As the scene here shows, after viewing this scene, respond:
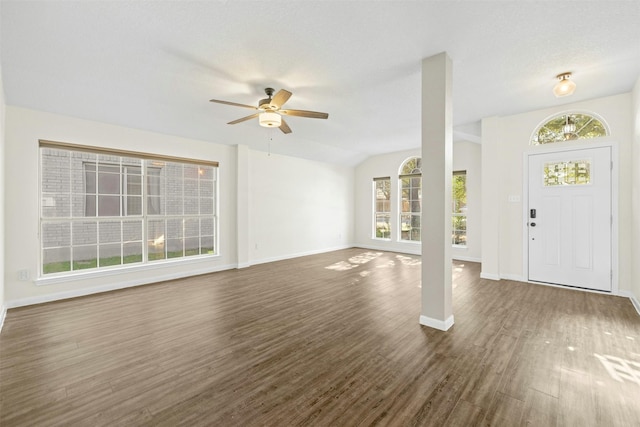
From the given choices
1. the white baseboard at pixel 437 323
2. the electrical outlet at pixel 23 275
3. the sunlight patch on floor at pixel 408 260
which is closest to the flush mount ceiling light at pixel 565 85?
the white baseboard at pixel 437 323

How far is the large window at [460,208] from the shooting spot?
6.36 meters

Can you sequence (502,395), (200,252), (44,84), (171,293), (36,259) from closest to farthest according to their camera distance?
(502,395) < (44,84) < (36,259) < (171,293) < (200,252)

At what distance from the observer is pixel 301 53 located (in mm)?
2660

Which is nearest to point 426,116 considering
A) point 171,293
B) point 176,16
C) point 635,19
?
point 635,19

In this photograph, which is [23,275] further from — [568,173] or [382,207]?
[568,173]

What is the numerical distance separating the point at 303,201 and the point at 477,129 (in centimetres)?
422

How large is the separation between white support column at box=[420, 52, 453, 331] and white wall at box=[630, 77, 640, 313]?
2.56m

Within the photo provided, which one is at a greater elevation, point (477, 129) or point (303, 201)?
point (477, 129)

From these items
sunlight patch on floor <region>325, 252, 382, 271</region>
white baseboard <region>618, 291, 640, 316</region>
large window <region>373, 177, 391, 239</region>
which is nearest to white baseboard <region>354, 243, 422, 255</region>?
large window <region>373, 177, 391, 239</region>

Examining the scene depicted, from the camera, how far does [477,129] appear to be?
4.94 meters

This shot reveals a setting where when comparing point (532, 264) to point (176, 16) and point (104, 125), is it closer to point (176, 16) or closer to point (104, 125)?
point (176, 16)

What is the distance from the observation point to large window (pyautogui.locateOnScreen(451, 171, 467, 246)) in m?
6.36

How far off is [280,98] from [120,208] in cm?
347

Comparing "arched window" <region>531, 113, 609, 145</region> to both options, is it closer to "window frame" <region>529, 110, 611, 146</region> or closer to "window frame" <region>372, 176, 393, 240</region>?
"window frame" <region>529, 110, 611, 146</region>
